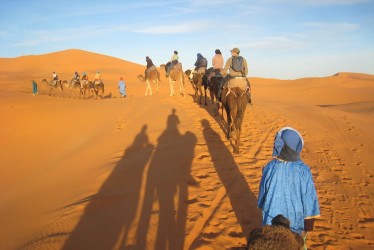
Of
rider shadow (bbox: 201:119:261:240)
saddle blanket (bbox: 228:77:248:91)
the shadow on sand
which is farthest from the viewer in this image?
saddle blanket (bbox: 228:77:248:91)

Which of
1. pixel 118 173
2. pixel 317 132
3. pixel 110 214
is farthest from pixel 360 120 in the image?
pixel 110 214

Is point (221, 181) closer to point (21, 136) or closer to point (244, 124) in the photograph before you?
point (244, 124)

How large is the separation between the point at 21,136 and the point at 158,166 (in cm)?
745

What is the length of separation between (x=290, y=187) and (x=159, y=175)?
15.6 feet

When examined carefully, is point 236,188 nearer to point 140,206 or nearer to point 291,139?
point 140,206

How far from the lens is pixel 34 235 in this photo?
224 inches

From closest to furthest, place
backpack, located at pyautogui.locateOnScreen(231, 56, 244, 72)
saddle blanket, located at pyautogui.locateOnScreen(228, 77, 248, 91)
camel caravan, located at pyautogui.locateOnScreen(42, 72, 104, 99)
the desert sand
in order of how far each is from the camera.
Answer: the desert sand, backpack, located at pyautogui.locateOnScreen(231, 56, 244, 72), saddle blanket, located at pyautogui.locateOnScreen(228, 77, 248, 91), camel caravan, located at pyautogui.locateOnScreen(42, 72, 104, 99)

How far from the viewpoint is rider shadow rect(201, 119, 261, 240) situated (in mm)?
5445

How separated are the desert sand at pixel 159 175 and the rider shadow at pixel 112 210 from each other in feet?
0.07

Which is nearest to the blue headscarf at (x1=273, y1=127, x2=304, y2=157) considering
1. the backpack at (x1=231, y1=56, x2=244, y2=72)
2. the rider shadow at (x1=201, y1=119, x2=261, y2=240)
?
the rider shadow at (x1=201, y1=119, x2=261, y2=240)

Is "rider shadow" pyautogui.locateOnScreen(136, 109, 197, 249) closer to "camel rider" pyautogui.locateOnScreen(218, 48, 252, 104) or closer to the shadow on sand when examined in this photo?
the shadow on sand

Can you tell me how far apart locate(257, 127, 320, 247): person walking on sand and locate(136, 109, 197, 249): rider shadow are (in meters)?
1.99

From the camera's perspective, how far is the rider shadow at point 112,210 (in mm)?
5176

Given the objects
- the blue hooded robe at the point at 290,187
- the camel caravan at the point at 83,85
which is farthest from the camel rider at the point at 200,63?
the blue hooded robe at the point at 290,187
